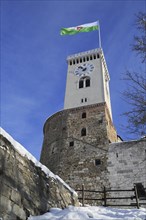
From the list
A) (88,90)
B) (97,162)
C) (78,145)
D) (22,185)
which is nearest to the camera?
(22,185)

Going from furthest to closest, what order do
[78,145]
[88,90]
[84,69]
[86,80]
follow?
[84,69]
[86,80]
[88,90]
[78,145]

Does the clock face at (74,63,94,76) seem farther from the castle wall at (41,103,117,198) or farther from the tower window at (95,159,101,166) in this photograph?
the tower window at (95,159,101,166)

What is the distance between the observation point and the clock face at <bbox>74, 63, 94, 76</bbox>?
997 inches

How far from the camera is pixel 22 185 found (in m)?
6.80

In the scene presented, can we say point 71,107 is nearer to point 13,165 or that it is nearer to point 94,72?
point 94,72

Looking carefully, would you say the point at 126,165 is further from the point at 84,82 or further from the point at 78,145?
the point at 84,82

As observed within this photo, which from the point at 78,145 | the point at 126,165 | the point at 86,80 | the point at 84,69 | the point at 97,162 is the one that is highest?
the point at 84,69

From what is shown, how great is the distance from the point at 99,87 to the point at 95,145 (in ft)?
21.6

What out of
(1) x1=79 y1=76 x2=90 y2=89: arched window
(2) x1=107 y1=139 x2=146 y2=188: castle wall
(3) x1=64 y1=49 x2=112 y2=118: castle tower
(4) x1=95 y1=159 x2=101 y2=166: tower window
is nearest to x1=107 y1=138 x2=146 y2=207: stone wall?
(2) x1=107 y1=139 x2=146 y2=188: castle wall

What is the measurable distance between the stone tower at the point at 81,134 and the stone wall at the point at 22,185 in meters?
8.30

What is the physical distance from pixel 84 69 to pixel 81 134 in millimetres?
8817

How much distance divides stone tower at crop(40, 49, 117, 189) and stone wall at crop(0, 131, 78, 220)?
27.2 ft

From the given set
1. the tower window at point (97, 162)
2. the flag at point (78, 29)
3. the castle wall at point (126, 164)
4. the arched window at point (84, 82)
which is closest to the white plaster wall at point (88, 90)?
the arched window at point (84, 82)

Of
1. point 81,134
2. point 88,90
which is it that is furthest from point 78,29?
point 81,134
